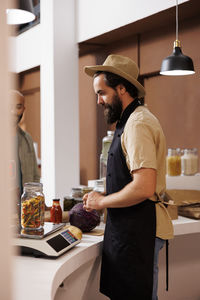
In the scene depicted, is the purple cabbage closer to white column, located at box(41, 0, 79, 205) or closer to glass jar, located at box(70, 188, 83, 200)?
glass jar, located at box(70, 188, 83, 200)

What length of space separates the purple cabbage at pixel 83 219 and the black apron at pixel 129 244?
0.20 meters

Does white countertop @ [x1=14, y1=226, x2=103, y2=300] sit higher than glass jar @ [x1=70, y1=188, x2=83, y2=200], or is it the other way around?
glass jar @ [x1=70, y1=188, x2=83, y2=200]

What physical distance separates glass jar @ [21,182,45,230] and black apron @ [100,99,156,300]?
0.33m

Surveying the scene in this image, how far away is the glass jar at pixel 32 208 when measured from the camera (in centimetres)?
163

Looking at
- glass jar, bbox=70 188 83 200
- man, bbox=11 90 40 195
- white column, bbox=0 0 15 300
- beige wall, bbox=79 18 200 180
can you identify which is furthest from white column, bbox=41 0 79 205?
white column, bbox=0 0 15 300

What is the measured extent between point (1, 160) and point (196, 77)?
129 inches

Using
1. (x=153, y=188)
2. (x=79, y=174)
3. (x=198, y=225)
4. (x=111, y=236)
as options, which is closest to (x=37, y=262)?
(x=111, y=236)

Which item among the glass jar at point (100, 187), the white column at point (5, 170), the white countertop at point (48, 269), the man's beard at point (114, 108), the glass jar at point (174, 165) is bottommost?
the white countertop at point (48, 269)

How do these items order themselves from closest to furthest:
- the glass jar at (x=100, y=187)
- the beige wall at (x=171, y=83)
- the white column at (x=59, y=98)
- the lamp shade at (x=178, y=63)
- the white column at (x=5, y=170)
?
1. the white column at (x=5, y=170)
2. the glass jar at (x=100, y=187)
3. the lamp shade at (x=178, y=63)
4. the beige wall at (x=171, y=83)
5. the white column at (x=59, y=98)

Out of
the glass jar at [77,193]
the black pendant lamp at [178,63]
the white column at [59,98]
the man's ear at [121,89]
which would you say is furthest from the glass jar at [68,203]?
the white column at [59,98]

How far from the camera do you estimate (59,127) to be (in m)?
4.52

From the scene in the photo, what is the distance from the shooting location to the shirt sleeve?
163 centimetres

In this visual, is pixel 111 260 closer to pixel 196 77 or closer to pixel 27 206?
pixel 27 206

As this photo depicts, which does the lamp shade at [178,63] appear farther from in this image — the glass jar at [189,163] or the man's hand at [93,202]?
the man's hand at [93,202]
